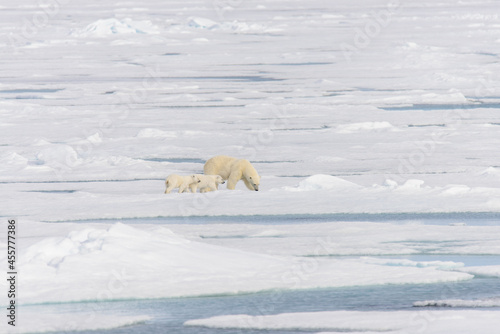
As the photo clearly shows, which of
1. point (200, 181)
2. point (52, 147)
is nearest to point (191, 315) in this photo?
point (200, 181)

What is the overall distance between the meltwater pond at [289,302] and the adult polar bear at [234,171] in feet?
13.6

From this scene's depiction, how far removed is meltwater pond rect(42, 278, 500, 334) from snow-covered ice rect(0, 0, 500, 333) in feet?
0.22

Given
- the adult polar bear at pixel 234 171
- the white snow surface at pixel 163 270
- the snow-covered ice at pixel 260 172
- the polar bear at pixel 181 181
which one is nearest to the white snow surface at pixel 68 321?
the snow-covered ice at pixel 260 172

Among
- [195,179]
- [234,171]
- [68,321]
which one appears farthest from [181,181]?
[68,321]

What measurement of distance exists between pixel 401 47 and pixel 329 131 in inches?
675

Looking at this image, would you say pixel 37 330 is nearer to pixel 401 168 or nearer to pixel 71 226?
pixel 71 226

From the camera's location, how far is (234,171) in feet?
33.3

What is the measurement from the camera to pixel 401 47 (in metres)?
31.5

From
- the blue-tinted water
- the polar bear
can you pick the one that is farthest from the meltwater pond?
the polar bear

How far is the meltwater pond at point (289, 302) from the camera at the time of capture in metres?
5.36

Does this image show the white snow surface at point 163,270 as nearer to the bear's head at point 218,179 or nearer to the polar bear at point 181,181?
the polar bear at point 181,181

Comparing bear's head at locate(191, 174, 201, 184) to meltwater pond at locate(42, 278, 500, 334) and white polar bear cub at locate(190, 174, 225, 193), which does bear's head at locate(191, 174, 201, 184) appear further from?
meltwater pond at locate(42, 278, 500, 334)

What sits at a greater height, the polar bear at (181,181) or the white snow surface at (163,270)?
the polar bear at (181,181)

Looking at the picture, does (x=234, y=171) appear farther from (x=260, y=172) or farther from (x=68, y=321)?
(x=68, y=321)
